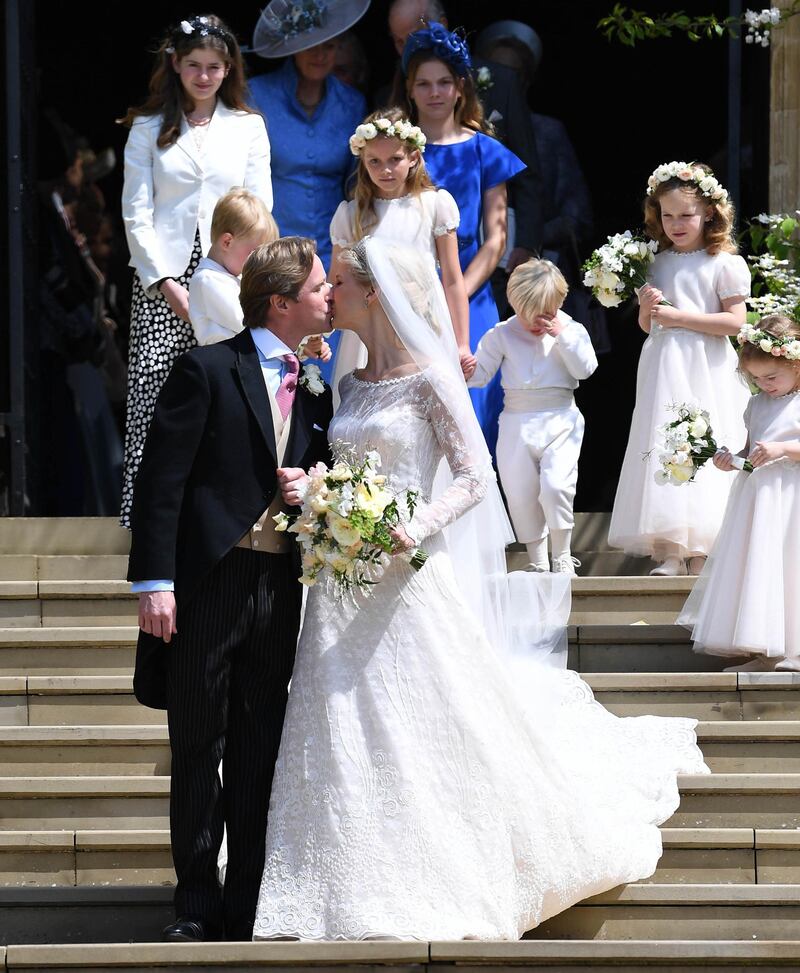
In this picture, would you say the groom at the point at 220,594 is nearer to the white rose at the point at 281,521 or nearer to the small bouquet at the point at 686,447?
the white rose at the point at 281,521

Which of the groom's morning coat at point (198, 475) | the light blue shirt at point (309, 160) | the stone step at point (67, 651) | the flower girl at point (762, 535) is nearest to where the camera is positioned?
the groom's morning coat at point (198, 475)

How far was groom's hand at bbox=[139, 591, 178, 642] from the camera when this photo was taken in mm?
4684

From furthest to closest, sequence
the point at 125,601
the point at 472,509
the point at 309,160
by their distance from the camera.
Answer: the point at 309,160, the point at 125,601, the point at 472,509

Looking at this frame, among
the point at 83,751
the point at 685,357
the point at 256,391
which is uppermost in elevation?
the point at 685,357

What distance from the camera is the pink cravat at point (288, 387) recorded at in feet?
16.3

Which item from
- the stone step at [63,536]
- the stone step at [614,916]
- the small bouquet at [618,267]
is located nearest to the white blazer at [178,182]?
the stone step at [63,536]

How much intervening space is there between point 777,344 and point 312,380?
2132 millimetres

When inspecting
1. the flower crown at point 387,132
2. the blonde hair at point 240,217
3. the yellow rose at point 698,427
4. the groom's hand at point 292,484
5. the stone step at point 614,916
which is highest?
the flower crown at point 387,132

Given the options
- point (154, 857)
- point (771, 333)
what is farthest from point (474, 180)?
point (154, 857)

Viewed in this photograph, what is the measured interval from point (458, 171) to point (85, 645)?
2815mm

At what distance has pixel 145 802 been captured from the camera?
5.85 m

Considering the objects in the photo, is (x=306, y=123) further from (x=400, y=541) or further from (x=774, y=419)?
(x=400, y=541)

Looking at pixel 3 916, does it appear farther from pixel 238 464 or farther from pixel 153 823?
pixel 238 464

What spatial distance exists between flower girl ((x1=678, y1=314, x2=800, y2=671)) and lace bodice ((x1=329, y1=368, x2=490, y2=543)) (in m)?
1.62
